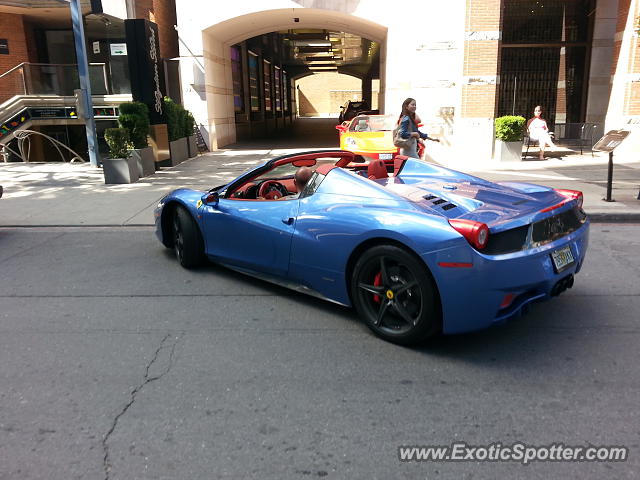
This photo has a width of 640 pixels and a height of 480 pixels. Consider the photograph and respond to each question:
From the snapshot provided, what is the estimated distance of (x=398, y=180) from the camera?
4789 millimetres

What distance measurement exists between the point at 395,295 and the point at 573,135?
50.4 feet

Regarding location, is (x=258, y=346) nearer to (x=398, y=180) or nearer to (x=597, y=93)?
(x=398, y=180)

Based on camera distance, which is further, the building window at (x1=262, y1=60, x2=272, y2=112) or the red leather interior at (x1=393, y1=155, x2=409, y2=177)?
the building window at (x1=262, y1=60, x2=272, y2=112)

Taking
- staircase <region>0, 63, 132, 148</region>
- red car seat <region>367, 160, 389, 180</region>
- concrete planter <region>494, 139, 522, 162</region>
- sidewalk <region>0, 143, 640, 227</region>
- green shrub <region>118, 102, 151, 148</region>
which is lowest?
sidewalk <region>0, 143, 640, 227</region>

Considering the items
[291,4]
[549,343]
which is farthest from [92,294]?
[291,4]

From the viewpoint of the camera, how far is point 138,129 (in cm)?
1262

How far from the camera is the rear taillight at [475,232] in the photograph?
11.0ft

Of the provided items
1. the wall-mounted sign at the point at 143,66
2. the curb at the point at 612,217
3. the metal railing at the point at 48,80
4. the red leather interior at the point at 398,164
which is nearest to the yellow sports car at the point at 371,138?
the curb at the point at 612,217

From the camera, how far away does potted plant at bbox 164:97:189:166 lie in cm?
1467

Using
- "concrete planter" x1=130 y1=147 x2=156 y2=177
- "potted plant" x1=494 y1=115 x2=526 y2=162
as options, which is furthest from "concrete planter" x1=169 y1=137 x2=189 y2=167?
"potted plant" x1=494 y1=115 x2=526 y2=162

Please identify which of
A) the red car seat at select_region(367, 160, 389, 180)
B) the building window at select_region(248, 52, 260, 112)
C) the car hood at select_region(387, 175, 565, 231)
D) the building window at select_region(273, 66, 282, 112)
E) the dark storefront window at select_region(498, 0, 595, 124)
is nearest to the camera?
the car hood at select_region(387, 175, 565, 231)

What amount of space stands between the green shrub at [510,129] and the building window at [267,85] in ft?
67.2

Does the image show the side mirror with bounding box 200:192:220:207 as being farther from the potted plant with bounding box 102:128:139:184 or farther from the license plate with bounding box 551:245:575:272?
the potted plant with bounding box 102:128:139:184

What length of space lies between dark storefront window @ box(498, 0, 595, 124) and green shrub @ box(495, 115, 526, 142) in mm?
4123
